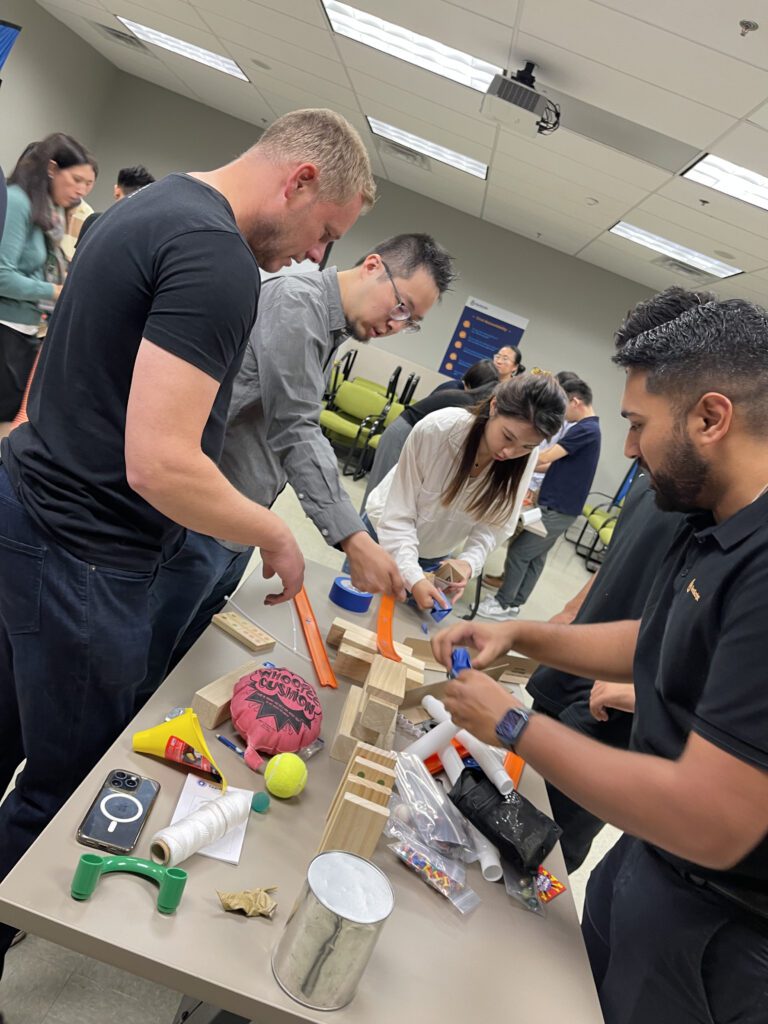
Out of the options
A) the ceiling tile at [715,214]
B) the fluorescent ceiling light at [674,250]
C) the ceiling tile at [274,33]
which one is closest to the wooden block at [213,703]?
the ceiling tile at [715,214]

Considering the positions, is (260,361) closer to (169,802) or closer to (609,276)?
(169,802)

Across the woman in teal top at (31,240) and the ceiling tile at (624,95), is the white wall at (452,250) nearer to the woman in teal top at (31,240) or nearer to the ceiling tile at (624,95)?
the ceiling tile at (624,95)

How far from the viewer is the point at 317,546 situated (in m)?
4.43

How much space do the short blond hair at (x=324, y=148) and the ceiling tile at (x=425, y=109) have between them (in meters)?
4.28

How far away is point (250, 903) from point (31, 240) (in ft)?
9.27

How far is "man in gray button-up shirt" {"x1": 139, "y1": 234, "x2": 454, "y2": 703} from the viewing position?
149 centimetres

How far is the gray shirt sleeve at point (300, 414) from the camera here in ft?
4.85

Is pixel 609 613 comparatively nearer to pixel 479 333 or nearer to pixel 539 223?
pixel 539 223

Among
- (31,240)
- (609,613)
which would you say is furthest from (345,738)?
(31,240)

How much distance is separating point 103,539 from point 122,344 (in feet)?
0.97

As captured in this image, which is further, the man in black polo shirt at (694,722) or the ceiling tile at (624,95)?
the ceiling tile at (624,95)

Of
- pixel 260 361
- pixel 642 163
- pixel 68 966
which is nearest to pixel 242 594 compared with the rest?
pixel 260 361

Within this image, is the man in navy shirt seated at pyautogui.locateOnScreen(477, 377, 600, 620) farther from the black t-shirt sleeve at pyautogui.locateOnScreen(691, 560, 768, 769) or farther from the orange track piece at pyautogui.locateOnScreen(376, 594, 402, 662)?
the black t-shirt sleeve at pyautogui.locateOnScreen(691, 560, 768, 769)

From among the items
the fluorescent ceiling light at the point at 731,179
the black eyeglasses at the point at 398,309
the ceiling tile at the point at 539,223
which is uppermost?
the ceiling tile at the point at 539,223
